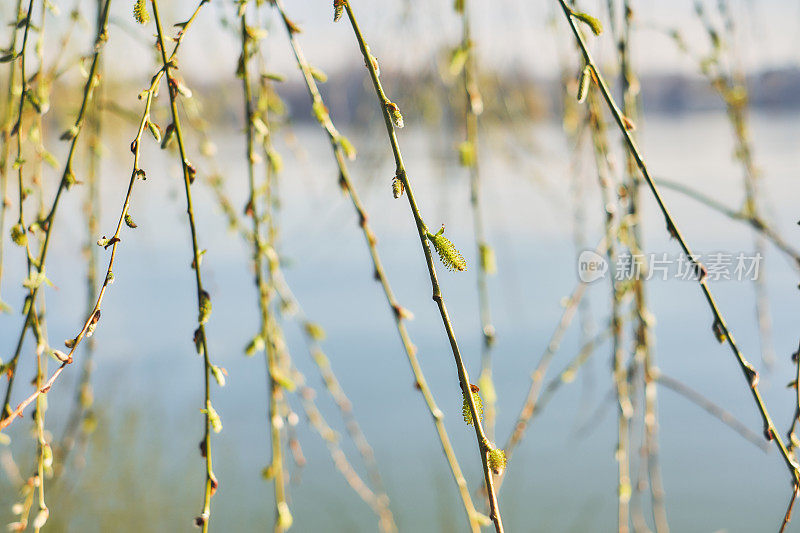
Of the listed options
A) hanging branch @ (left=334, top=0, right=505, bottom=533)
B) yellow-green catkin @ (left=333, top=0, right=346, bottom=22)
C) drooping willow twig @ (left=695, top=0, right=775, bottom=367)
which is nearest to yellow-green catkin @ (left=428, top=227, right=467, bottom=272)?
hanging branch @ (left=334, top=0, right=505, bottom=533)

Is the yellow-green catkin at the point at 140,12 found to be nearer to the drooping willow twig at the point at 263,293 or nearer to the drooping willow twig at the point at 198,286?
the drooping willow twig at the point at 198,286

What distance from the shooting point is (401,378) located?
73.8 inches

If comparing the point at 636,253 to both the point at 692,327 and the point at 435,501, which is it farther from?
the point at 692,327

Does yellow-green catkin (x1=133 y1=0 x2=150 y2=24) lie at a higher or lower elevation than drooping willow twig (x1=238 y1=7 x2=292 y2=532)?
higher

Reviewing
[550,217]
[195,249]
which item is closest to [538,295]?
[550,217]

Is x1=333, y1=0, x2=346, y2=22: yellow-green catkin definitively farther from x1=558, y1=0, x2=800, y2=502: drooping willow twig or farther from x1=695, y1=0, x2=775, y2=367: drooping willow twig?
x1=695, y1=0, x2=775, y2=367: drooping willow twig

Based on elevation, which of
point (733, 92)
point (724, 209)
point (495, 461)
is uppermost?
point (733, 92)

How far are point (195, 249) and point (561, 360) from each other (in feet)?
5.05

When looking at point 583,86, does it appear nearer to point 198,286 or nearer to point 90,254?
point 198,286

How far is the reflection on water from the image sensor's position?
147 cm

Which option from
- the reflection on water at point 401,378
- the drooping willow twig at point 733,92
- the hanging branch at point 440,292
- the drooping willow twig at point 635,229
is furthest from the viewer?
the reflection on water at point 401,378

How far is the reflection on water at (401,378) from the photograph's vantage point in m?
1.47

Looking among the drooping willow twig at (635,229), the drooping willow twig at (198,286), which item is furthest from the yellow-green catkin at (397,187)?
the drooping willow twig at (635,229)

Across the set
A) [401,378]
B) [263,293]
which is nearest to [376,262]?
[263,293]
